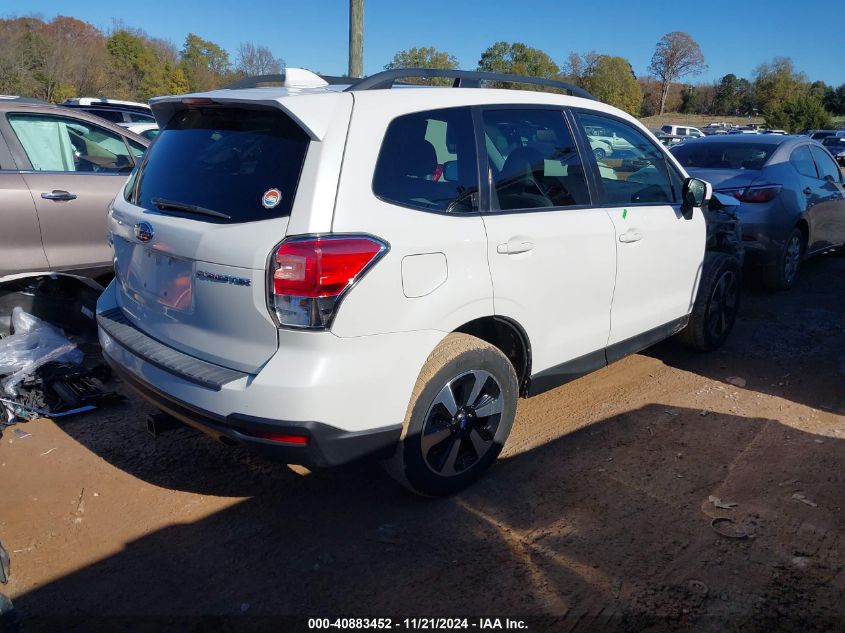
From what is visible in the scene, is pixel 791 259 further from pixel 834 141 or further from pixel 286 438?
pixel 834 141

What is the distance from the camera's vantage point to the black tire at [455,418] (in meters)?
2.92

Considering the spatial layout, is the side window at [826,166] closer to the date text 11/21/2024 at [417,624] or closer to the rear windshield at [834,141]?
the date text 11/21/2024 at [417,624]

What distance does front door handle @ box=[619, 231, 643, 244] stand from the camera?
12.7ft

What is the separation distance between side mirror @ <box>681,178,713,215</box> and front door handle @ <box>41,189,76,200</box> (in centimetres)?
448

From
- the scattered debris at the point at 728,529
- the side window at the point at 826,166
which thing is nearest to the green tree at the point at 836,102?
the side window at the point at 826,166

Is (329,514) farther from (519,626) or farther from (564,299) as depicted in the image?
(564,299)

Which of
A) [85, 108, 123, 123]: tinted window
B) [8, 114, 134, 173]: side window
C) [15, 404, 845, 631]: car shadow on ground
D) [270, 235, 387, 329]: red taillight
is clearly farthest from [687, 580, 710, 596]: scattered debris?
[85, 108, 123, 123]: tinted window

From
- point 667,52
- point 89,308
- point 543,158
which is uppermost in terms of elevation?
point 667,52

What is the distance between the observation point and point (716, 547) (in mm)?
2936

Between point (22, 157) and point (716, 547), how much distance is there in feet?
17.2

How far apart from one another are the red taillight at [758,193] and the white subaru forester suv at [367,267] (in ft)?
11.6

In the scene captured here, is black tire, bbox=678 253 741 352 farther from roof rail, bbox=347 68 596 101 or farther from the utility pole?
the utility pole

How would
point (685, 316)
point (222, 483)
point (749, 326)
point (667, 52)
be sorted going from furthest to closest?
point (667, 52)
point (749, 326)
point (685, 316)
point (222, 483)

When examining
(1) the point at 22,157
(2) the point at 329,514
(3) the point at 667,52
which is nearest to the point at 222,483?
(2) the point at 329,514
